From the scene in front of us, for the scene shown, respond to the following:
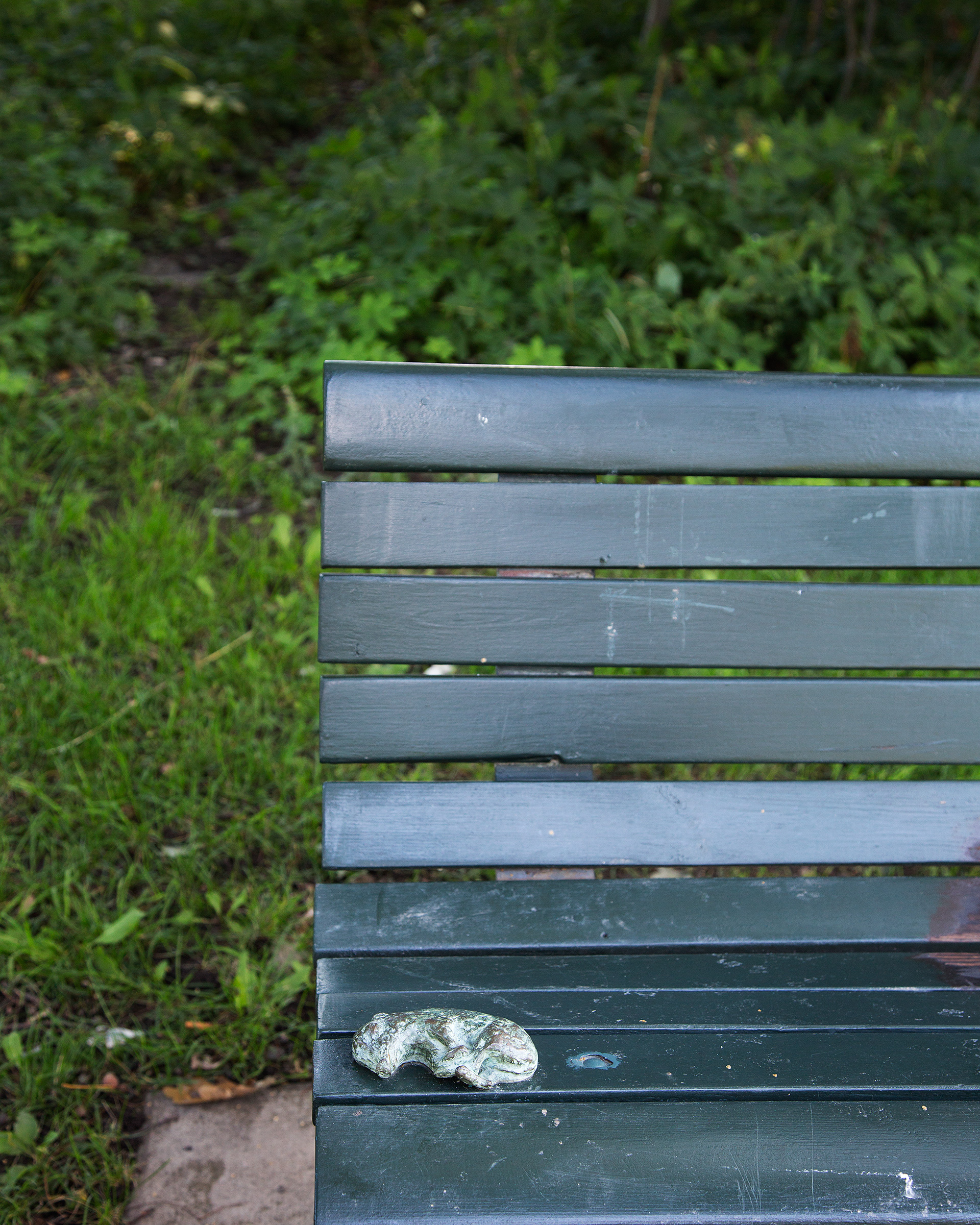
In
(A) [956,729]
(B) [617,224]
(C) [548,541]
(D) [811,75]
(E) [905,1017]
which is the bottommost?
(E) [905,1017]

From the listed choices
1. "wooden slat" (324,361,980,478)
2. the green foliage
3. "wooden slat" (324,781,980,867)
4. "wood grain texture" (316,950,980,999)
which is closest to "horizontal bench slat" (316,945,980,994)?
"wood grain texture" (316,950,980,999)

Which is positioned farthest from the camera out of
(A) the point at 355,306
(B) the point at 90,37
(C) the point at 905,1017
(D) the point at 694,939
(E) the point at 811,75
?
(B) the point at 90,37

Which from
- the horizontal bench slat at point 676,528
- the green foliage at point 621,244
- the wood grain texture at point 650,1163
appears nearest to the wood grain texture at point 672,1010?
the wood grain texture at point 650,1163

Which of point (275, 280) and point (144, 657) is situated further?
point (275, 280)

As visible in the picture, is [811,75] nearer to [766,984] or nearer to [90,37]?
[90,37]

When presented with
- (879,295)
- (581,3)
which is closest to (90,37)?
(581,3)

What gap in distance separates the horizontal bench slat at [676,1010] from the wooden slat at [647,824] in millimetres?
200

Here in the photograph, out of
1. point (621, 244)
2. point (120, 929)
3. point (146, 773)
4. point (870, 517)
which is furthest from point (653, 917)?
point (621, 244)

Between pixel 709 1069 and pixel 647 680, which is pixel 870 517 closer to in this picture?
pixel 647 680

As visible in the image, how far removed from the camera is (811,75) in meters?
4.45

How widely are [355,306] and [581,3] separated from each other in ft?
10.9

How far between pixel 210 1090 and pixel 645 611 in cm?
98

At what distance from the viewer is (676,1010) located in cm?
119

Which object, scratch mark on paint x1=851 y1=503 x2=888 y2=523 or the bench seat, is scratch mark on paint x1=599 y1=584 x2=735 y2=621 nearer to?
scratch mark on paint x1=851 y1=503 x2=888 y2=523
